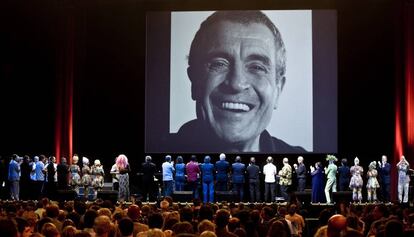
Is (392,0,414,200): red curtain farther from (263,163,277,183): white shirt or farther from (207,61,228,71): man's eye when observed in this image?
(207,61,228,71): man's eye

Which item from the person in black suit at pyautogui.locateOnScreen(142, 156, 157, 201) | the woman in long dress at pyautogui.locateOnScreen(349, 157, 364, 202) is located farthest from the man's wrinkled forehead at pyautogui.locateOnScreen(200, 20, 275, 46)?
the woman in long dress at pyautogui.locateOnScreen(349, 157, 364, 202)

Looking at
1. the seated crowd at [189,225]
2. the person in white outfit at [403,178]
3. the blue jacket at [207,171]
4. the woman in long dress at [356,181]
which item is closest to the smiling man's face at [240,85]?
the blue jacket at [207,171]

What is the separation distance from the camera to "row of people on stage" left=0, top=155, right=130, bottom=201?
22938 mm

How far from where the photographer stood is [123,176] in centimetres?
2284

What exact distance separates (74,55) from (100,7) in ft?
7.75

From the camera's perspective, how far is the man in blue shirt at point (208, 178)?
23.7 meters

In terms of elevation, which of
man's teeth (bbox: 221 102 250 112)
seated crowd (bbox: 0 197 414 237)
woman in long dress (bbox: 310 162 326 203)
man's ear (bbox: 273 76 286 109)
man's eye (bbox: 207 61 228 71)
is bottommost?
seated crowd (bbox: 0 197 414 237)

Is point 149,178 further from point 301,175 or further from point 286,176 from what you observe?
point 301,175

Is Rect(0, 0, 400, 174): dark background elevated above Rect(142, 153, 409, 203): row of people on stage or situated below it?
above

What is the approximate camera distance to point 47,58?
27234 mm

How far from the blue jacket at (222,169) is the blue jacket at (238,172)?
265mm

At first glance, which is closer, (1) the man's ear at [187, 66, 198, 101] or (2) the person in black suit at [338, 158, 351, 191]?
(2) the person in black suit at [338, 158, 351, 191]

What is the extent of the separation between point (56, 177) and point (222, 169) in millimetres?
5524

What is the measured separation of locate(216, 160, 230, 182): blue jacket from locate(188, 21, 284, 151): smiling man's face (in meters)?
2.46
